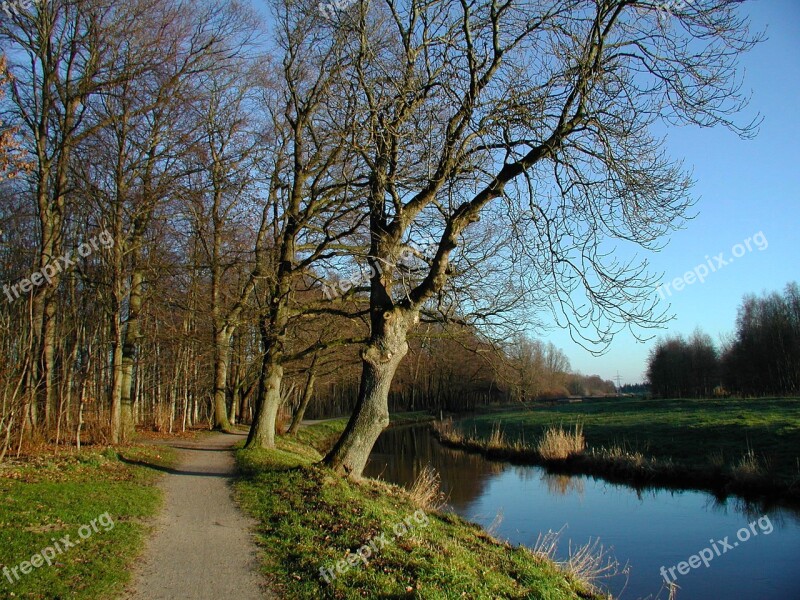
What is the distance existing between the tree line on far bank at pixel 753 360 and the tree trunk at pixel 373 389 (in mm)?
38924

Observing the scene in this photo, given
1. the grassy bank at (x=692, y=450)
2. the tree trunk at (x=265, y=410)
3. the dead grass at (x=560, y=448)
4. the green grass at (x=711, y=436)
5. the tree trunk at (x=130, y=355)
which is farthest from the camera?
the dead grass at (x=560, y=448)

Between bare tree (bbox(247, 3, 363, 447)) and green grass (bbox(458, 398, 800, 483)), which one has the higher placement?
bare tree (bbox(247, 3, 363, 447))

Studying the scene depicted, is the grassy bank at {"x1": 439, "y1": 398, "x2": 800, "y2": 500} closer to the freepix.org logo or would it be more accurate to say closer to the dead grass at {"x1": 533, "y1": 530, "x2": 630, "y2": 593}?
the dead grass at {"x1": 533, "y1": 530, "x2": 630, "y2": 593}

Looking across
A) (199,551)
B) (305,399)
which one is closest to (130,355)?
(305,399)

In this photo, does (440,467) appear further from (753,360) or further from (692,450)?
(753,360)

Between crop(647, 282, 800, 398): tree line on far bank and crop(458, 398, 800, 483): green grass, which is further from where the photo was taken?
crop(647, 282, 800, 398): tree line on far bank

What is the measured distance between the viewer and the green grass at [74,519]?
5375 mm

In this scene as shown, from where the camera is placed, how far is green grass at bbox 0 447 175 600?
5.38m

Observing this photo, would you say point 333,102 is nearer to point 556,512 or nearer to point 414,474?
point 556,512

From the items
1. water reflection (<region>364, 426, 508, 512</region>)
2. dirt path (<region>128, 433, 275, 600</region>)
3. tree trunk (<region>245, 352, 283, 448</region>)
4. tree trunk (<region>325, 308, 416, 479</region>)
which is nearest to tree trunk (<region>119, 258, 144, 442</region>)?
tree trunk (<region>245, 352, 283, 448</region>)

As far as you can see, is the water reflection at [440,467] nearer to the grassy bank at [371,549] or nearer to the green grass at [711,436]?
the green grass at [711,436]

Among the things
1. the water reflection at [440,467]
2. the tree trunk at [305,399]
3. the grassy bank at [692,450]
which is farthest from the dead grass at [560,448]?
the tree trunk at [305,399]

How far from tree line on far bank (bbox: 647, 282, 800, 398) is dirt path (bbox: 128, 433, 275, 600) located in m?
41.4

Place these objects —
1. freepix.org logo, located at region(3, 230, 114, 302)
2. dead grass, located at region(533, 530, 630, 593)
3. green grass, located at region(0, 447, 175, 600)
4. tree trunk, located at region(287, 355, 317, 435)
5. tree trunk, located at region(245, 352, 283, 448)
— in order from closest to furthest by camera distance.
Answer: green grass, located at region(0, 447, 175, 600), dead grass, located at region(533, 530, 630, 593), freepix.org logo, located at region(3, 230, 114, 302), tree trunk, located at region(245, 352, 283, 448), tree trunk, located at region(287, 355, 317, 435)
